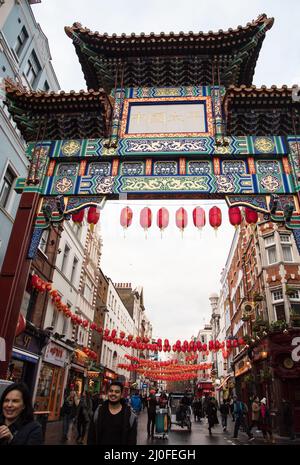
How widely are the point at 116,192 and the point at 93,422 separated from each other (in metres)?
5.53

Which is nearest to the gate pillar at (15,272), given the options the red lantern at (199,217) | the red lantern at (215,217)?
the red lantern at (199,217)

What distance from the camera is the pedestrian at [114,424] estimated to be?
3779 millimetres

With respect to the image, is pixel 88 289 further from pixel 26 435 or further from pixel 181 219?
pixel 26 435

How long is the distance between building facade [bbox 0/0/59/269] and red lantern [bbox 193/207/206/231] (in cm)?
956

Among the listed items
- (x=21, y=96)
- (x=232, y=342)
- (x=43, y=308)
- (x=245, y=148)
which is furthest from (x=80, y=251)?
(x=245, y=148)

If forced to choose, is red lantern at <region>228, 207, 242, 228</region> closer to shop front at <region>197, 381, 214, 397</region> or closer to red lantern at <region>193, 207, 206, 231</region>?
red lantern at <region>193, 207, 206, 231</region>

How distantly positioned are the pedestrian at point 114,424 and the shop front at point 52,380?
48.6 ft

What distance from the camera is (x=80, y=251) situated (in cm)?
2552

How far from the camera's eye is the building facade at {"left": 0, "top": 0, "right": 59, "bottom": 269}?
47.1 feet

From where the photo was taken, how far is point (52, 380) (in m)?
18.8

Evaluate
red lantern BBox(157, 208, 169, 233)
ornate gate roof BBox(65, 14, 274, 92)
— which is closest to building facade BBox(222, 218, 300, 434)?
red lantern BBox(157, 208, 169, 233)

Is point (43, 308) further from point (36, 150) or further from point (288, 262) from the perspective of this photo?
point (288, 262)

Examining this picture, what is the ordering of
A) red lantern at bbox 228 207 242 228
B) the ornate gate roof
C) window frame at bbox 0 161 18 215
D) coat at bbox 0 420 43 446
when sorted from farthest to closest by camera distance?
1. window frame at bbox 0 161 18 215
2. the ornate gate roof
3. red lantern at bbox 228 207 242 228
4. coat at bbox 0 420 43 446

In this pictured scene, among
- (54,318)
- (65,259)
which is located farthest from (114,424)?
(65,259)
